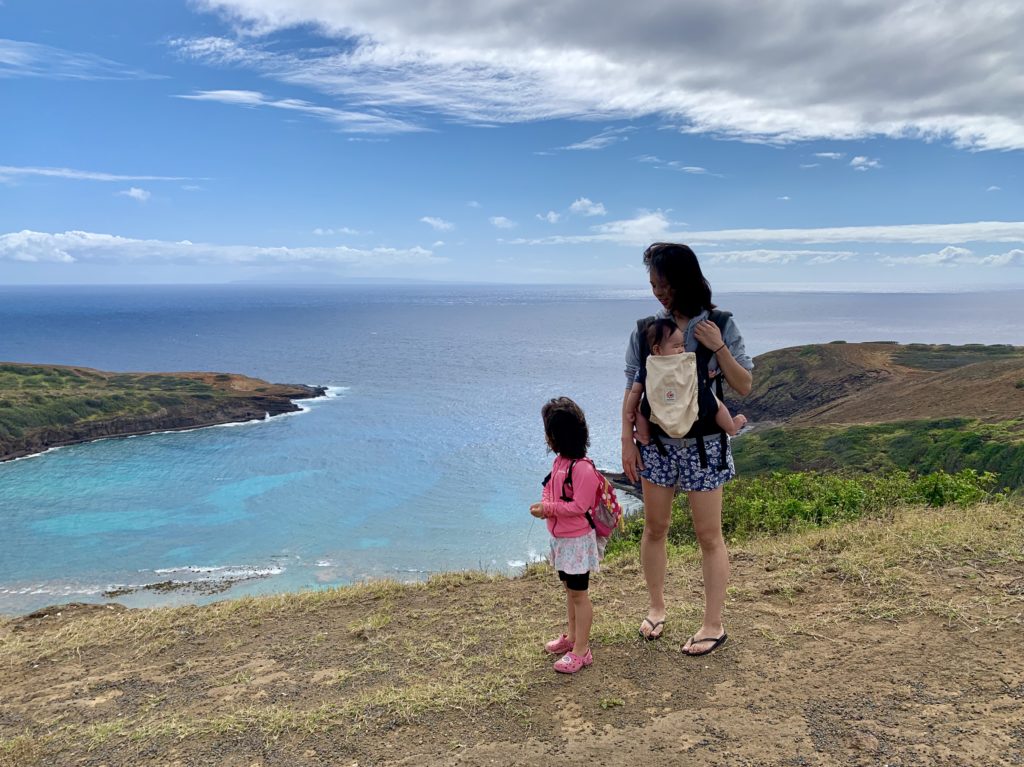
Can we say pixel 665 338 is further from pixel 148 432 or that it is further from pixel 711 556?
pixel 148 432

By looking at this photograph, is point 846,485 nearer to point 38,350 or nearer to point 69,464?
point 69,464

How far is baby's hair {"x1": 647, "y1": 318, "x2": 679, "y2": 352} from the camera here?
3756mm

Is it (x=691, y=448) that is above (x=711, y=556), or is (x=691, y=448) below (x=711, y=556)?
above

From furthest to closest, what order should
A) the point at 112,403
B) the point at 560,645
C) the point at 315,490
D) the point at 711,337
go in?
the point at 112,403 → the point at 315,490 → the point at 560,645 → the point at 711,337

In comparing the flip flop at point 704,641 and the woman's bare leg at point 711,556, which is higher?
the woman's bare leg at point 711,556

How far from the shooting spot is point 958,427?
25.6 metres

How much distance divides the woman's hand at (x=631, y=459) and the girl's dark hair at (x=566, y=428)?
24 centimetres

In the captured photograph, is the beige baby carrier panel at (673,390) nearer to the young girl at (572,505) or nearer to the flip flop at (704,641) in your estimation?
the young girl at (572,505)

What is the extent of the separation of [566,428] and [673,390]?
2.18 feet

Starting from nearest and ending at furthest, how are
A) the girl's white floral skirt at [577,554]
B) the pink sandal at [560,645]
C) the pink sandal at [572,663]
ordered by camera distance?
the girl's white floral skirt at [577,554] → the pink sandal at [572,663] → the pink sandal at [560,645]

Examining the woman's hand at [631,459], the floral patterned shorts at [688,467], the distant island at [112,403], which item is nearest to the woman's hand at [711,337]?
the floral patterned shorts at [688,467]

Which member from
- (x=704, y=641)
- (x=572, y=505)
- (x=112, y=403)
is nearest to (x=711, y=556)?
(x=704, y=641)

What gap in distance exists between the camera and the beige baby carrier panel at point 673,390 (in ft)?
12.1

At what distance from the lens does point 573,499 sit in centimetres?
402
